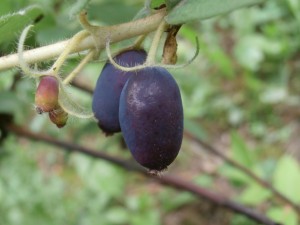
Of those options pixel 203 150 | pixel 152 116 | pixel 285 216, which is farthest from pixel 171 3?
pixel 203 150

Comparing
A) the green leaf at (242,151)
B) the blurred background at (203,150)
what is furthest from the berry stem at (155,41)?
the green leaf at (242,151)

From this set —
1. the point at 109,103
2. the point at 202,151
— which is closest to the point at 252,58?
the point at 202,151

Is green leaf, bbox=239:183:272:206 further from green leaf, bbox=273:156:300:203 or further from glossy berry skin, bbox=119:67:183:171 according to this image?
glossy berry skin, bbox=119:67:183:171

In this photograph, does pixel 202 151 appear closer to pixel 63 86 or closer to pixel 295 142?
pixel 295 142

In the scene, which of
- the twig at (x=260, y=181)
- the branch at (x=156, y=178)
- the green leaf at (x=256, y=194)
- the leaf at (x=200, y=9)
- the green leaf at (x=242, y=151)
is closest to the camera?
the leaf at (x=200, y=9)

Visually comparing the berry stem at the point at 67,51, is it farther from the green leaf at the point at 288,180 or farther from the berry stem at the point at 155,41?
the green leaf at the point at 288,180

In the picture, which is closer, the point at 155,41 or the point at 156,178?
the point at 155,41

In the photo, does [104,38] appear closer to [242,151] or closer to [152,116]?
[152,116]
